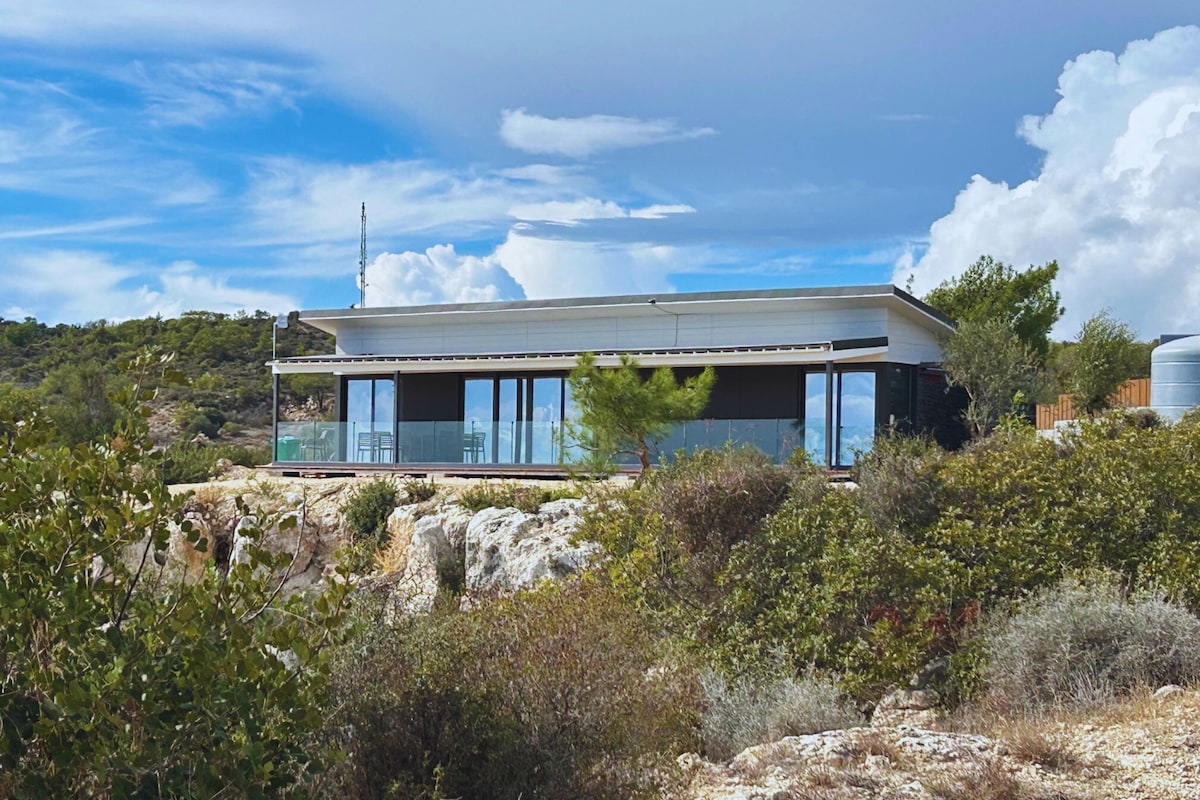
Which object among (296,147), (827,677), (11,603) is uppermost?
(296,147)

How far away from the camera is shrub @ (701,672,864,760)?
757 centimetres

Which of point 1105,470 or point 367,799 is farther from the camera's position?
point 1105,470

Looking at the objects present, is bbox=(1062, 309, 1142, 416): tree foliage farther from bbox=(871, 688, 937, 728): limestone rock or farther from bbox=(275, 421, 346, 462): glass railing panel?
bbox=(871, 688, 937, 728): limestone rock

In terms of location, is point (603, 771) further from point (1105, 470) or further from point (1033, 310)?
point (1033, 310)

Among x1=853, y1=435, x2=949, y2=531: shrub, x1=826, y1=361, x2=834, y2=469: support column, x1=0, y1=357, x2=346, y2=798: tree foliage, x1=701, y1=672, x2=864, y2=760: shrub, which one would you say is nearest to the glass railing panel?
x1=826, y1=361, x2=834, y2=469: support column

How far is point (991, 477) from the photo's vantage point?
10234 millimetres

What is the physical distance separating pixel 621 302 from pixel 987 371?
26.5ft

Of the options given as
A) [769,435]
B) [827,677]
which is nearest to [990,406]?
[769,435]

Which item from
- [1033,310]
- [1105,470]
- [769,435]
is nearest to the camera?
[1105,470]

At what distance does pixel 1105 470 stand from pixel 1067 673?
8.98 ft

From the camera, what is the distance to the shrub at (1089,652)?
787cm

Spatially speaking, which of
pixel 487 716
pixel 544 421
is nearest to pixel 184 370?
pixel 544 421

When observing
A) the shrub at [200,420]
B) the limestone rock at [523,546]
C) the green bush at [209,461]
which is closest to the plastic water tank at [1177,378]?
the limestone rock at [523,546]

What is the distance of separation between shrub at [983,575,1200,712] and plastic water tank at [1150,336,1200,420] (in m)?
19.1
